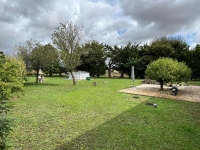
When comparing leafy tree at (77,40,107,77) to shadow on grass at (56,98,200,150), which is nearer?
shadow on grass at (56,98,200,150)

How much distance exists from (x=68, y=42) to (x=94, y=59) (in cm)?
1504

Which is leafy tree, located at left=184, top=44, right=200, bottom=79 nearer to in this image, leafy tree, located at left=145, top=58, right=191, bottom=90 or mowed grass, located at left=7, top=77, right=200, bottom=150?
leafy tree, located at left=145, top=58, right=191, bottom=90

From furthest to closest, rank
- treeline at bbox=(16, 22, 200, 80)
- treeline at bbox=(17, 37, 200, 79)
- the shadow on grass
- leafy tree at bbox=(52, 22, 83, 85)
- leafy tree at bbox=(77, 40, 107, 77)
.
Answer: leafy tree at bbox=(77, 40, 107, 77)
treeline at bbox=(17, 37, 200, 79)
treeline at bbox=(16, 22, 200, 80)
leafy tree at bbox=(52, 22, 83, 85)
the shadow on grass

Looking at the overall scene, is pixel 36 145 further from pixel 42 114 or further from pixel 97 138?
pixel 42 114

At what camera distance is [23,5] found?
814cm

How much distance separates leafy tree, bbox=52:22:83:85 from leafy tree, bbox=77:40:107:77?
14044 mm

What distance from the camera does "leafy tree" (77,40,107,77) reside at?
90.0 feet

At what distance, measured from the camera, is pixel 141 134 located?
329 cm

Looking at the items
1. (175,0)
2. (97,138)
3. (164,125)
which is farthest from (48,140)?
(175,0)

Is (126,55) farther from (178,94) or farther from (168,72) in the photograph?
(178,94)

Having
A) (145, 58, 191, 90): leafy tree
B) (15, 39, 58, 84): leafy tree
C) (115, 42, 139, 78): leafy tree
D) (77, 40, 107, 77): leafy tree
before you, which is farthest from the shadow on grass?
(77, 40, 107, 77): leafy tree

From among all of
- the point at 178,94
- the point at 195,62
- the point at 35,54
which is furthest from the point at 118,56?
the point at 178,94

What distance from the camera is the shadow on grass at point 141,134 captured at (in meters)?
2.80

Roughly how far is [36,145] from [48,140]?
0.26m
